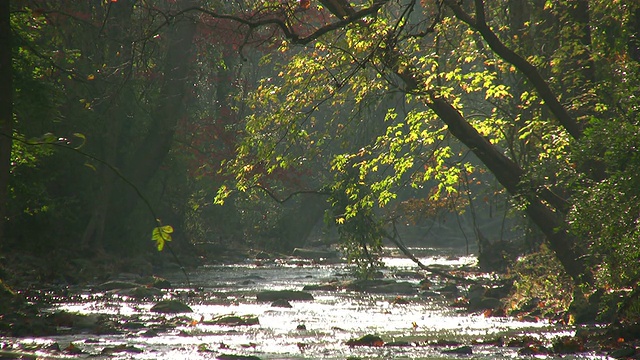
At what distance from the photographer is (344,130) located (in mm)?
14641

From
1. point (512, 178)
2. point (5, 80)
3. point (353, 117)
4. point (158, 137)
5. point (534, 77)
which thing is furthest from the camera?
point (158, 137)

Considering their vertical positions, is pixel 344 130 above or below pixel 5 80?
above

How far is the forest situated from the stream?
3.83 ft

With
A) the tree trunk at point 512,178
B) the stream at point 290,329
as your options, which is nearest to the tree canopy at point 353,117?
the tree trunk at point 512,178

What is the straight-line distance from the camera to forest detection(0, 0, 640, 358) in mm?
8438

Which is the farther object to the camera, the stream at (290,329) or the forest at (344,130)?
the forest at (344,130)

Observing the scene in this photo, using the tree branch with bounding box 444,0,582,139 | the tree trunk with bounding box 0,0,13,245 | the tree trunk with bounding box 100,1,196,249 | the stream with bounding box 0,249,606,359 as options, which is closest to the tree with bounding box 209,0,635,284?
the tree branch with bounding box 444,0,582,139

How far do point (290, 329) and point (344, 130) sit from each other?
5949 millimetres

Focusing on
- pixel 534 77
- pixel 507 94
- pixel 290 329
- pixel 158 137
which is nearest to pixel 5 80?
pixel 290 329

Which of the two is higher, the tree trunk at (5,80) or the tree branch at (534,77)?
the tree branch at (534,77)

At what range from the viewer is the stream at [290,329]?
289 inches

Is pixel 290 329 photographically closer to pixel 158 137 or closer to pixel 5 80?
pixel 5 80

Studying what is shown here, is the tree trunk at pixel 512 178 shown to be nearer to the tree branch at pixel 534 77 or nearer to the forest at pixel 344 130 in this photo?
the forest at pixel 344 130

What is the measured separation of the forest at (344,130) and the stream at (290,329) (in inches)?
→ 45.9
